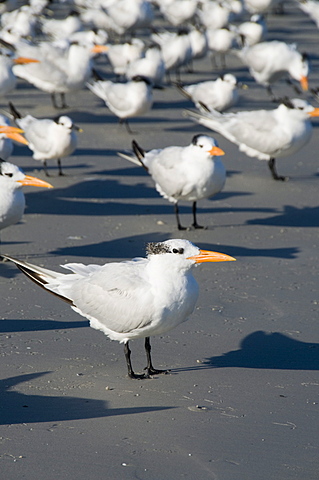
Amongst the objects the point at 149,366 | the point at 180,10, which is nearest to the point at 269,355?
the point at 149,366

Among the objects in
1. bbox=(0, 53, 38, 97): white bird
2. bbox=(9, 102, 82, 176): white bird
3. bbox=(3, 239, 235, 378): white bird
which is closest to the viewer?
bbox=(3, 239, 235, 378): white bird

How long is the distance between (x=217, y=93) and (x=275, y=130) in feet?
7.73

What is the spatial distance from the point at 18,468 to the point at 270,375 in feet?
4.76

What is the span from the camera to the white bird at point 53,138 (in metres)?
7.87

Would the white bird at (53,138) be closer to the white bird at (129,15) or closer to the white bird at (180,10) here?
the white bird at (129,15)

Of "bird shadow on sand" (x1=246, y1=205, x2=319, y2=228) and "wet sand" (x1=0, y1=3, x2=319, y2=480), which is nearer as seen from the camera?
"wet sand" (x1=0, y1=3, x2=319, y2=480)

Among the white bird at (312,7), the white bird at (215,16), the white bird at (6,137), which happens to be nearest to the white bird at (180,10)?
the white bird at (215,16)

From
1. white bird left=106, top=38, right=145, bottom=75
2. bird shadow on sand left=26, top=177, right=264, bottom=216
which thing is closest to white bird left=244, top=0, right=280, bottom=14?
white bird left=106, top=38, right=145, bottom=75

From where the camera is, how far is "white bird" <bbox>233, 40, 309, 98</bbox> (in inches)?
463

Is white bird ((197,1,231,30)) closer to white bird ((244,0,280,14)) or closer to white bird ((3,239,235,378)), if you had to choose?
white bird ((244,0,280,14))

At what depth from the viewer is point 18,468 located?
3.14 metres

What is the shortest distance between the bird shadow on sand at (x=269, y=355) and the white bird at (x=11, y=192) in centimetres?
194

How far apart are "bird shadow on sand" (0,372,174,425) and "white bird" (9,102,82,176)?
4353 mm

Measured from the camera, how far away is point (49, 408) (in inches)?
143
